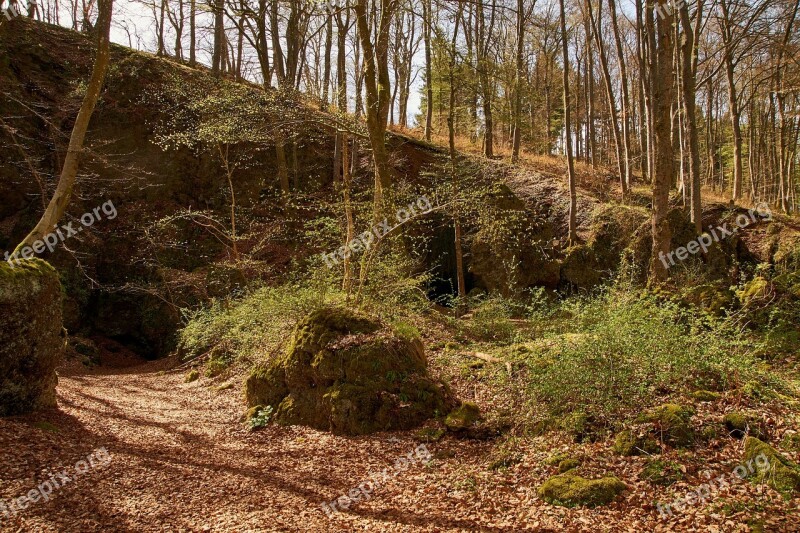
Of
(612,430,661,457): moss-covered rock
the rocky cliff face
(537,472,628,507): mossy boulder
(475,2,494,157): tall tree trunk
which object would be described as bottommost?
(537,472,628,507): mossy boulder

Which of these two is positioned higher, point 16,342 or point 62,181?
point 62,181

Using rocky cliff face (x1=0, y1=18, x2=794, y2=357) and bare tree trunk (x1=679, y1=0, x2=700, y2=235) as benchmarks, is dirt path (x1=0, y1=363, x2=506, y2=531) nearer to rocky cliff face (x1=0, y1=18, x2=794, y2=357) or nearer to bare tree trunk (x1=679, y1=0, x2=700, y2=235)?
rocky cliff face (x1=0, y1=18, x2=794, y2=357)

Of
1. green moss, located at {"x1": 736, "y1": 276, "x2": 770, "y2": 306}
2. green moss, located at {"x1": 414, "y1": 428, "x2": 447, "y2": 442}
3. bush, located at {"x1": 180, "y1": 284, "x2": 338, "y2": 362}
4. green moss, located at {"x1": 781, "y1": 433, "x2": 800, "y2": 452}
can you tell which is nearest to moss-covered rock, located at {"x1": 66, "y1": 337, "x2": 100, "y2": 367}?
bush, located at {"x1": 180, "y1": 284, "x2": 338, "y2": 362}

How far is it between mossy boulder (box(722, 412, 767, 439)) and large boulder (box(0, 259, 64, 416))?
328 inches

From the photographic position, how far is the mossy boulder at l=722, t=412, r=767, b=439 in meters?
4.65

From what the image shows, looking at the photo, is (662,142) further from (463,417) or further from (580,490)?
(580,490)

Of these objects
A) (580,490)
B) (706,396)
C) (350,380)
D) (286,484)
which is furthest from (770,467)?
(350,380)

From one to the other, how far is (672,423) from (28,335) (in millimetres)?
7830

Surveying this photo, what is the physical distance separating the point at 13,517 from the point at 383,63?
10.4 metres

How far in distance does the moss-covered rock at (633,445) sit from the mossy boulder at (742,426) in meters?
0.79

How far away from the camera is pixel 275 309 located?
9086 millimetres

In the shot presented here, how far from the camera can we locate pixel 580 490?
14.1 feet

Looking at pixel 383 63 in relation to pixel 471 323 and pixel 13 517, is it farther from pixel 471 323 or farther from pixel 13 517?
pixel 13 517

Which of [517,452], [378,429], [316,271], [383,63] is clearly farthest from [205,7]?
[517,452]
